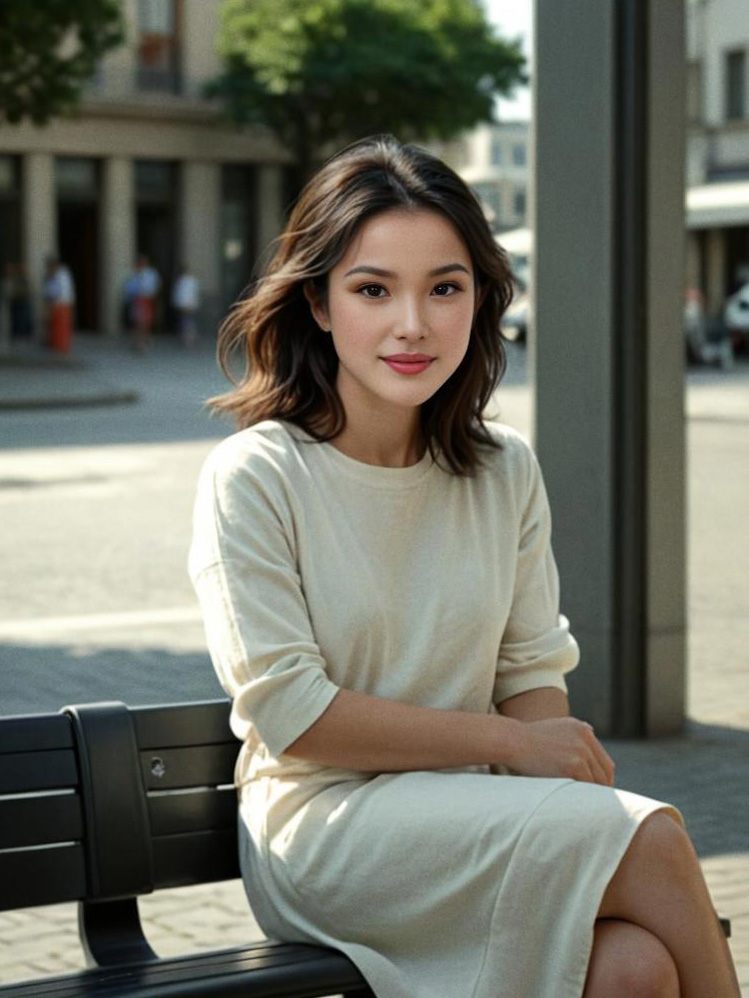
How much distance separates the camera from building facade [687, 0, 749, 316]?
2073 inches

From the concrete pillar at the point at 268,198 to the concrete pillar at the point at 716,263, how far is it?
1122 cm

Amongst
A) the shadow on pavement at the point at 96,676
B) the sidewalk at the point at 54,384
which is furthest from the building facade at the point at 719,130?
the shadow on pavement at the point at 96,676

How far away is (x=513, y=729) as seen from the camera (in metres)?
3.13

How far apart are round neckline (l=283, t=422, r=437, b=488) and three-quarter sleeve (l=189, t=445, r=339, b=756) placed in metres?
0.12

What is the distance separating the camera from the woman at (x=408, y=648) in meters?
2.86

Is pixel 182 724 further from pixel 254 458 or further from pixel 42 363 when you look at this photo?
pixel 42 363

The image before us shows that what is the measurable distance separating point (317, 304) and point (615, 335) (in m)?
3.88

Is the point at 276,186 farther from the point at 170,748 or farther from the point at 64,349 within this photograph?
the point at 170,748

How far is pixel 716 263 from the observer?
174 ft

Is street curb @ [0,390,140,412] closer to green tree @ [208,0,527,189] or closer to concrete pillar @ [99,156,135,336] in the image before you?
green tree @ [208,0,527,189]

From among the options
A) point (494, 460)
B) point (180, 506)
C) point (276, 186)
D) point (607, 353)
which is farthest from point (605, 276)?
point (276, 186)

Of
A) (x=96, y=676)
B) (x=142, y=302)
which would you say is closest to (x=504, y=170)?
(x=142, y=302)

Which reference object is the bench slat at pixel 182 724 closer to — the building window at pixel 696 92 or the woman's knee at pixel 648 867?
the woman's knee at pixel 648 867

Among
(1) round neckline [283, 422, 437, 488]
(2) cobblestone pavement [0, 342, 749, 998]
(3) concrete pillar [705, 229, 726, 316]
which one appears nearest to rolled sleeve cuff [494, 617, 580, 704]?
(1) round neckline [283, 422, 437, 488]
